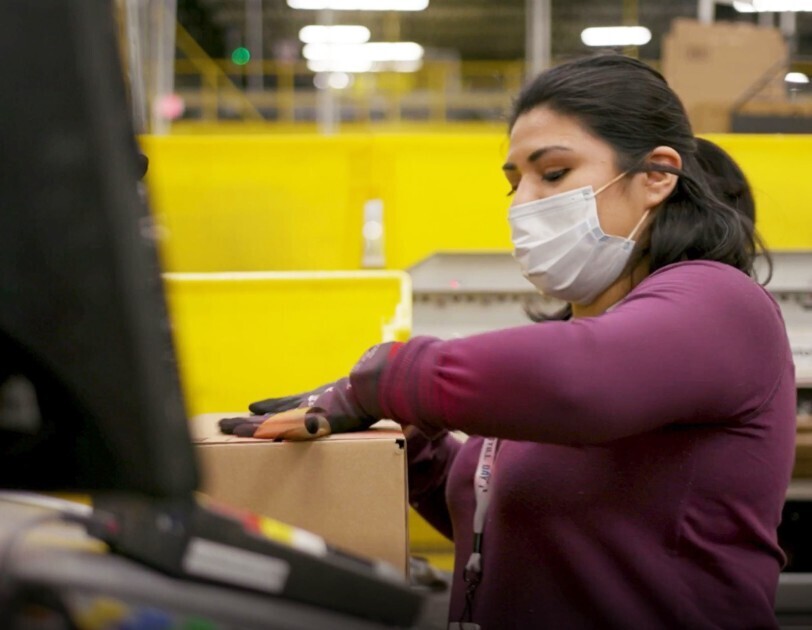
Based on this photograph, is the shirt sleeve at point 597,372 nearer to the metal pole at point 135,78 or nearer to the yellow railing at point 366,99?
the metal pole at point 135,78

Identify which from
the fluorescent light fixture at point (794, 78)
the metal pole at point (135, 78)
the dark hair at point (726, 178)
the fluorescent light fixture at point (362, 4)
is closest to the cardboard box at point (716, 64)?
the fluorescent light fixture at point (794, 78)

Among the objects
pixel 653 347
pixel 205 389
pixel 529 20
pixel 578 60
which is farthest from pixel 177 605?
pixel 529 20

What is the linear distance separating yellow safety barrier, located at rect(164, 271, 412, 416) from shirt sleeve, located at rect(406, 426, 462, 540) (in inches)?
31.3

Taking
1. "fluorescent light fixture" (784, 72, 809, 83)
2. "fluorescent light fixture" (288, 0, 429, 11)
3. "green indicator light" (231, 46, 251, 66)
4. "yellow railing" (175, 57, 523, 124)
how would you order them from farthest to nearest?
"green indicator light" (231, 46, 251, 66), "yellow railing" (175, 57, 523, 124), "fluorescent light fixture" (288, 0, 429, 11), "fluorescent light fixture" (784, 72, 809, 83)

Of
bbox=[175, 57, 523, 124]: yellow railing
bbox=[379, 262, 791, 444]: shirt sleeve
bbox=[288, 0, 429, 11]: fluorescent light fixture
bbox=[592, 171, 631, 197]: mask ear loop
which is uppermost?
bbox=[288, 0, 429, 11]: fluorescent light fixture

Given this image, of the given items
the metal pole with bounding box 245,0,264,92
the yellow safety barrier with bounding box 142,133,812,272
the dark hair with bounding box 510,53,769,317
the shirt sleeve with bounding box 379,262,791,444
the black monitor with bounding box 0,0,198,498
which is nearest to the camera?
the black monitor with bounding box 0,0,198,498

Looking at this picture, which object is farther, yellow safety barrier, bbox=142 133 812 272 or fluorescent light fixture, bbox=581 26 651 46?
fluorescent light fixture, bbox=581 26 651 46

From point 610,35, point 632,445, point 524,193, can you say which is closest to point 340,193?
point 524,193

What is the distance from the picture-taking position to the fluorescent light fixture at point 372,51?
1744 cm

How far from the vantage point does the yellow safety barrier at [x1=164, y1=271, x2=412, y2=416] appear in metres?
2.53

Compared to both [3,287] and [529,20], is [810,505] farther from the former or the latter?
[529,20]

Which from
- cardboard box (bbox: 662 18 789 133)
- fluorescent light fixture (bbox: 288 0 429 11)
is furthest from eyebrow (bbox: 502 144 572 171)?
fluorescent light fixture (bbox: 288 0 429 11)

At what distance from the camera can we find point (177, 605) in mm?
556

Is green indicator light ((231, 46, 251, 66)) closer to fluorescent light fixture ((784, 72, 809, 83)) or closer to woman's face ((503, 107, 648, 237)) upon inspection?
fluorescent light fixture ((784, 72, 809, 83))
